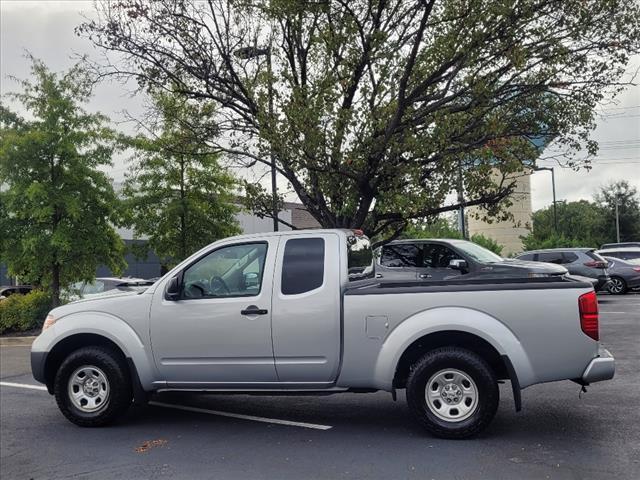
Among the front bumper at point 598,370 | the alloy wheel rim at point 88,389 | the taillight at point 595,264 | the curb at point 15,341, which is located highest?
the taillight at point 595,264

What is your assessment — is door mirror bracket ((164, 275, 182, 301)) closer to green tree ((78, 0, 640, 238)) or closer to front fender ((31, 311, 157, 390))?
front fender ((31, 311, 157, 390))

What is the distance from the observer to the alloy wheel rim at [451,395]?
5.53 metres

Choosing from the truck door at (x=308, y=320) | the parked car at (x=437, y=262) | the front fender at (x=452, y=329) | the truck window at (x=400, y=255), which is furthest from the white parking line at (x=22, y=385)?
the truck window at (x=400, y=255)

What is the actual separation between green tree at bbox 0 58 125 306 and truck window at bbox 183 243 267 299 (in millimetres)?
9968

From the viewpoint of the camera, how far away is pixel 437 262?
12.8 metres

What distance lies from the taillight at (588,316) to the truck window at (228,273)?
2948 mm

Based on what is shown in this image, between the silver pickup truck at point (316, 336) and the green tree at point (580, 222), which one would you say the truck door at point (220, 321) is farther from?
the green tree at point (580, 222)

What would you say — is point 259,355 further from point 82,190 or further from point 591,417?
point 82,190

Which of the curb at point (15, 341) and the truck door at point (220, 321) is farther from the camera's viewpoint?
the curb at point (15, 341)

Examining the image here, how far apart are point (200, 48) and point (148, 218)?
5961 millimetres

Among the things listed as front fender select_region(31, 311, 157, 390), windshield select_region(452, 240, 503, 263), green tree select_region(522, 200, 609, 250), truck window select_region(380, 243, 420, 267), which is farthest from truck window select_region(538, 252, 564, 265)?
green tree select_region(522, 200, 609, 250)

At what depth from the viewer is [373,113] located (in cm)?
1203

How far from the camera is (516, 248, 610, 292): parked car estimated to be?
19328 mm

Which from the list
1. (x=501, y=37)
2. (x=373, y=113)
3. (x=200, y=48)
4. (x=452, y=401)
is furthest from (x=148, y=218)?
(x=452, y=401)
